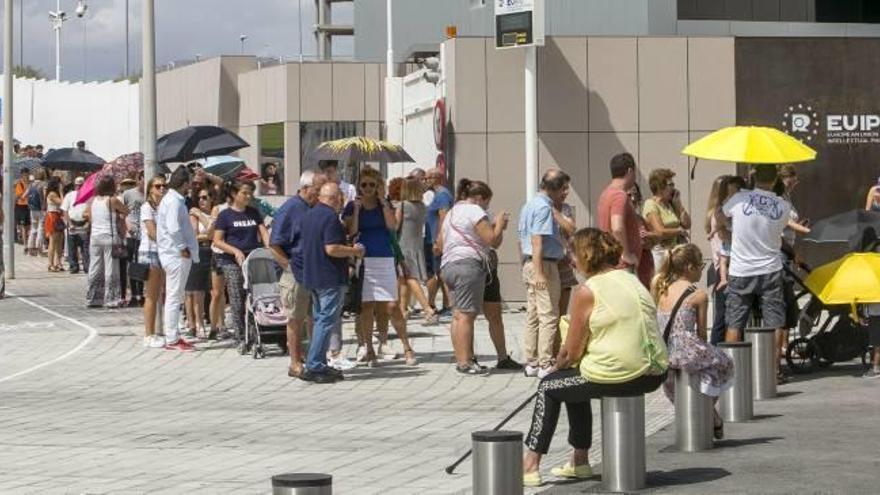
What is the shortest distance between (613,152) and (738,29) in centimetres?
699

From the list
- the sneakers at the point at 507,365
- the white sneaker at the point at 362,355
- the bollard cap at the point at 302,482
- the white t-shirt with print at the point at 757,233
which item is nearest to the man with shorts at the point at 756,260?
the white t-shirt with print at the point at 757,233

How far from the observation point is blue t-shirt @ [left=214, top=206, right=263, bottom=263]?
18.6 metres

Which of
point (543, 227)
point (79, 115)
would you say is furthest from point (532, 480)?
point (79, 115)

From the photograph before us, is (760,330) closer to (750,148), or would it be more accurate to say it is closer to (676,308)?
(750,148)

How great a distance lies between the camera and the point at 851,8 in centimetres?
3288

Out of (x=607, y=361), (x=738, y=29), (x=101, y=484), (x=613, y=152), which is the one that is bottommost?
(x=101, y=484)

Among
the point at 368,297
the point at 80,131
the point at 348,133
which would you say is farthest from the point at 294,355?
the point at 80,131

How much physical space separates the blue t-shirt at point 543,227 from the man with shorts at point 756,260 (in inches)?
59.1

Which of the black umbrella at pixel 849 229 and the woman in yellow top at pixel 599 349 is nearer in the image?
the woman in yellow top at pixel 599 349

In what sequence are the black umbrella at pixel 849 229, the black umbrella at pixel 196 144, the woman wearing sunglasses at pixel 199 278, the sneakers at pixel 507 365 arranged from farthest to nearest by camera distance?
1. the black umbrella at pixel 196 144
2. the woman wearing sunglasses at pixel 199 278
3. the sneakers at pixel 507 365
4. the black umbrella at pixel 849 229

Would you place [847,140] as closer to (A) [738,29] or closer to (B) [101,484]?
(A) [738,29]

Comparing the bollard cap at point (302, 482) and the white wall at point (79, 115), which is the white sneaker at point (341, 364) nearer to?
the bollard cap at point (302, 482)

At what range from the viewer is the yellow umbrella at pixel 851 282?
49.6ft

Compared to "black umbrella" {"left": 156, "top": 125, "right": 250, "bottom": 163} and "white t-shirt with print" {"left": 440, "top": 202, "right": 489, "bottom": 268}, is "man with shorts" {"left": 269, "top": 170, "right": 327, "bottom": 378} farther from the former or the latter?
"black umbrella" {"left": 156, "top": 125, "right": 250, "bottom": 163}
